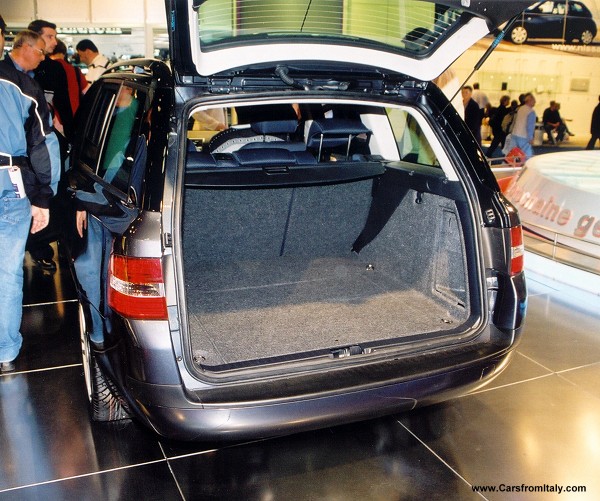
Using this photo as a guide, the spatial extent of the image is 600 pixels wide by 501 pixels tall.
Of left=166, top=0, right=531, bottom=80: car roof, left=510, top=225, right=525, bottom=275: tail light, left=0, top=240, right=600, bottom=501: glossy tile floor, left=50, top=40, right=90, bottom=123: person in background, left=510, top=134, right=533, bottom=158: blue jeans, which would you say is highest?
left=166, top=0, right=531, bottom=80: car roof

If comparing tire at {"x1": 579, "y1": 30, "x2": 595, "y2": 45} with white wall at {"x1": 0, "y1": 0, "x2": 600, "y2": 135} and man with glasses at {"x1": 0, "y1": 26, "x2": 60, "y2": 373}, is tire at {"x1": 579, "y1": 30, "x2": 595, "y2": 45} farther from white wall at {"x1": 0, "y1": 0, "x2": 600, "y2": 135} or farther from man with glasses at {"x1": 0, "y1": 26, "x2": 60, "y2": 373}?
man with glasses at {"x1": 0, "y1": 26, "x2": 60, "y2": 373}

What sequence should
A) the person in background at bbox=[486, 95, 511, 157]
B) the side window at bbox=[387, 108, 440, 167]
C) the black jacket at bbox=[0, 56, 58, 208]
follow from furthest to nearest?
the person in background at bbox=[486, 95, 511, 157] < the side window at bbox=[387, 108, 440, 167] < the black jacket at bbox=[0, 56, 58, 208]

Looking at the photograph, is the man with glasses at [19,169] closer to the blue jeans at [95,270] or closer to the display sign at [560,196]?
the blue jeans at [95,270]

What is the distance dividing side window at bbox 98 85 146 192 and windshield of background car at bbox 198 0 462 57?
506 mm

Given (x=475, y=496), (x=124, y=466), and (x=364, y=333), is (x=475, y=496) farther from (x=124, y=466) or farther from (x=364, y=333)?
(x=124, y=466)

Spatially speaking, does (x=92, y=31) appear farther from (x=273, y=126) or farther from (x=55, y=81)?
(x=273, y=126)

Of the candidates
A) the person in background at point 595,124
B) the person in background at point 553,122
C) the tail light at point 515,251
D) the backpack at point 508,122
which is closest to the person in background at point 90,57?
the tail light at point 515,251

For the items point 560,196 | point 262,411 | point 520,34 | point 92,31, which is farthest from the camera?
point 520,34

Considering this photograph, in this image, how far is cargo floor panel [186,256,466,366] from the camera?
2779 millimetres

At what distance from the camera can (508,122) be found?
13445 millimetres

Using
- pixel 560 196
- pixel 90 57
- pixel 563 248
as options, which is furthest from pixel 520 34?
pixel 90 57

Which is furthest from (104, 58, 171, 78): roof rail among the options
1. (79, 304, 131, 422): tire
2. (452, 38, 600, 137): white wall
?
(452, 38, 600, 137): white wall

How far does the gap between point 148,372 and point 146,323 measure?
0.56 ft

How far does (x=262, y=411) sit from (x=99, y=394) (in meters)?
1.03
